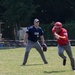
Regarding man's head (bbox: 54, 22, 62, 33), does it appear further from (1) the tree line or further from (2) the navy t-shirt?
(1) the tree line

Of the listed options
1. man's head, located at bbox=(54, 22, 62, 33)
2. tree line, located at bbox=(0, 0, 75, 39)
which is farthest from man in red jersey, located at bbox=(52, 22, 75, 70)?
tree line, located at bbox=(0, 0, 75, 39)

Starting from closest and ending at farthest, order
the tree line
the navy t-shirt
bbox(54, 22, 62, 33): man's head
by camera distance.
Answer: bbox(54, 22, 62, 33): man's head < the navy t-shirt < the tree line

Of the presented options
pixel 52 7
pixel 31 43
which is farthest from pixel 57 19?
pixel 31 43

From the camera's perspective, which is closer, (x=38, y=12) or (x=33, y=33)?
(x=33, y=33)

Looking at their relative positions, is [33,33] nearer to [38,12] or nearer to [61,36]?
[61,36]

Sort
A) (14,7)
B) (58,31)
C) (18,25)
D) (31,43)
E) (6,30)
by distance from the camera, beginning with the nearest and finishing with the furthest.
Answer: (58,31) → (31,43) → (14,7) → (18,25) → (6,30)

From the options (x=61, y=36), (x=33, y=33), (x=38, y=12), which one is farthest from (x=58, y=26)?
(x=38, y=12)

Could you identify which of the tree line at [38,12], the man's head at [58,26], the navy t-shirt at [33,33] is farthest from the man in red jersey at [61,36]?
the tree line at [38,12]

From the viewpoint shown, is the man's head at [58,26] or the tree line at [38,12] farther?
the tree line at [38,12]

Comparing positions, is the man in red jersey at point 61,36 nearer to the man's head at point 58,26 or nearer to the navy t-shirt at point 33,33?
the man's head at point 58,26

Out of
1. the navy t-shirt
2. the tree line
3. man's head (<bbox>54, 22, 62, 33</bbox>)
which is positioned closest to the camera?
man's head (<bbox>54, 22, 62, 33</bbox>)

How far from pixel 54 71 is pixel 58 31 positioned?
1486 millimetres

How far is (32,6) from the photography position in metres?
45.4

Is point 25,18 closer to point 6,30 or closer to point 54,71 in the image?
point 6,30
